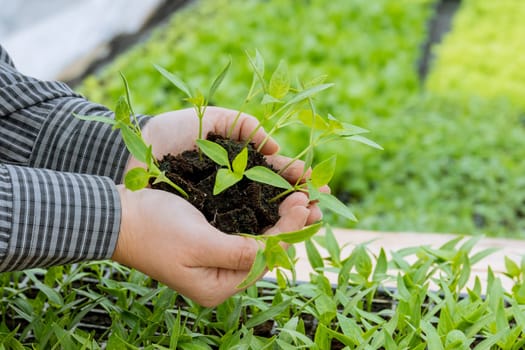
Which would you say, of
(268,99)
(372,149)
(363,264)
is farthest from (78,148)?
(372,149)

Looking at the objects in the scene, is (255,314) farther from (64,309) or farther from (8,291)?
(8,291)

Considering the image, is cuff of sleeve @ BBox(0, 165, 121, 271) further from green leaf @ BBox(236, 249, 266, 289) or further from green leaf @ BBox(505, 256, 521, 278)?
green leaf @ BBox(505, 256, 521, 278)

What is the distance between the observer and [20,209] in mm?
955

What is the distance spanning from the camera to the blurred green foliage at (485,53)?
3.69 meters

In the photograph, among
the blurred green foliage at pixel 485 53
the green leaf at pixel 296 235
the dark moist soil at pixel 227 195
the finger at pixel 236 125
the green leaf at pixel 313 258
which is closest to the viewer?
the green leaf at pixel 296 235

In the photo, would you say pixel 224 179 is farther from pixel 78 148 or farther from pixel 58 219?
pixel 78 148

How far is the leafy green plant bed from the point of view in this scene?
1.04 metres

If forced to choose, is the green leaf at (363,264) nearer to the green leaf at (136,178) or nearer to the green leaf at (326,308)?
the green leaf at (326,308)

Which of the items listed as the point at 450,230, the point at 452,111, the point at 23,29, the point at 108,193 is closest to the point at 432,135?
the point at 452,111

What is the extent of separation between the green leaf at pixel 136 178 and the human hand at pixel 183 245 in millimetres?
42

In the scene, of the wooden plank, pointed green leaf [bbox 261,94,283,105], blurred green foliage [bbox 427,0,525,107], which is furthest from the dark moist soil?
blurred green foliage [bbox 427,0,525,107]

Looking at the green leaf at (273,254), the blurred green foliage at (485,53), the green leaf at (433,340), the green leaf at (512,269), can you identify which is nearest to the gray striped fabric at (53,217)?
the green leaf at (273,254)

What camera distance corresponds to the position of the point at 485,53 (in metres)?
4.09

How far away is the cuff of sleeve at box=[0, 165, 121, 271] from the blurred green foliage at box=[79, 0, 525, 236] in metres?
1.56
